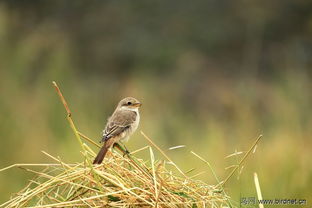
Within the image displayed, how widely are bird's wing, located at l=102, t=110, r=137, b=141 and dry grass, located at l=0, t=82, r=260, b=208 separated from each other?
1.28 metres

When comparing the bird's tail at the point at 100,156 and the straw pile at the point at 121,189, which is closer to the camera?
the straw pile at the point at 121,189

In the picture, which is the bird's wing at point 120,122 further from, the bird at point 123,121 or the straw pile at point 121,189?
the straw pile at point 121,189

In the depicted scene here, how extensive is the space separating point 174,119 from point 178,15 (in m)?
18.5

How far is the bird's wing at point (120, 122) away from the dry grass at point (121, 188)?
4.21ft

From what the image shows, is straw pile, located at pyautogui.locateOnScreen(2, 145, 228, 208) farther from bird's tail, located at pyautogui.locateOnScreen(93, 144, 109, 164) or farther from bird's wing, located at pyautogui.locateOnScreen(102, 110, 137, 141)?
bird's wing, located at pyautogui.locateOnScreen(102, 110, 137, 141)

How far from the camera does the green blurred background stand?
642 cm

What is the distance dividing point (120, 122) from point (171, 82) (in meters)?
13.7

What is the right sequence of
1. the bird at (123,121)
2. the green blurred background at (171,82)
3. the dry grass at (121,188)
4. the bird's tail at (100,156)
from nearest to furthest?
the dry grass at (121,188) → the bird's tail at (100,156) → the bird at (123,121) → the green blurred background at (171,82)

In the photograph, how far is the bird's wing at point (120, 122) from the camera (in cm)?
519

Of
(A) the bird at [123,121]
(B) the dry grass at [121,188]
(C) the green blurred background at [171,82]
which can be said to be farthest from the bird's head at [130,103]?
(B) the dry grass at [121,188]

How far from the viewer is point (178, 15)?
26.9m

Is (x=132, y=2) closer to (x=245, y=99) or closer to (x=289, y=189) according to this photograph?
(x=245, y=99)

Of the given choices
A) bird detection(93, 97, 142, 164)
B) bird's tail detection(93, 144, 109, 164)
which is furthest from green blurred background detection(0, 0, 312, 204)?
bird detection(93, 97, 142, 164)

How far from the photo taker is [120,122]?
533cm
